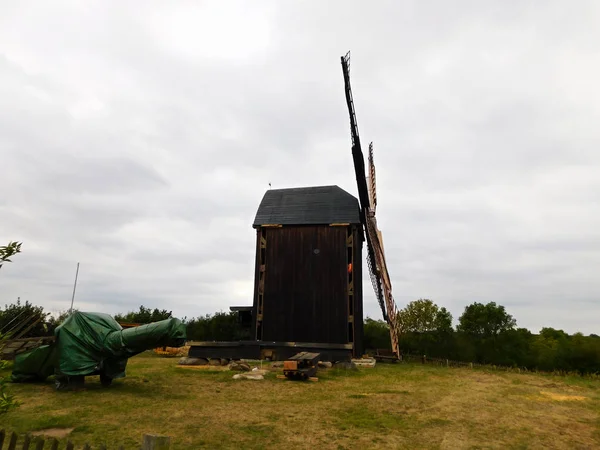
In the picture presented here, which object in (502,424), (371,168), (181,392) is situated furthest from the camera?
(371,168)

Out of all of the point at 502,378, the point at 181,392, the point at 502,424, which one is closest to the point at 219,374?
the point at 181,392

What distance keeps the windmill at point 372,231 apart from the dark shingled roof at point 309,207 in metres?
1.20

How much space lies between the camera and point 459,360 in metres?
22.5

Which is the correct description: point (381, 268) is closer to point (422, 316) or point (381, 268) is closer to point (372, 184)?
point (372, 184)

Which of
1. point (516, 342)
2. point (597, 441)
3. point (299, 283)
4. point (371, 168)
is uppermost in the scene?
point (371, 168)

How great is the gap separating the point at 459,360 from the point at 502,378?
6261 mm

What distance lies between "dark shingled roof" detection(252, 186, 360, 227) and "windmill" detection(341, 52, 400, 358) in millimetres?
1198

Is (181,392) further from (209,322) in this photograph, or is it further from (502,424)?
(209,322)

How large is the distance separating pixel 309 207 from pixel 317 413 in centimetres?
1550

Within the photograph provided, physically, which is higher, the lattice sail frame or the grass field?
the lattice sail frame

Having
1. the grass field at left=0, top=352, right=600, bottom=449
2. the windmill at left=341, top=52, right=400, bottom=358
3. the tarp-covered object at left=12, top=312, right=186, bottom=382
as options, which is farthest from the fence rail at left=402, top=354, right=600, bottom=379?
the tarp-covered object at left=12, top=312, right=186, bottom=382

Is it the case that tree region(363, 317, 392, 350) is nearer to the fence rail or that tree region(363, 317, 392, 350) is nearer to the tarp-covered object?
the fence rail

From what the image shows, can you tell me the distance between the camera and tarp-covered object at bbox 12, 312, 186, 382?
1138 centimetres

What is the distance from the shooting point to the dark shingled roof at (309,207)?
22.9 m
